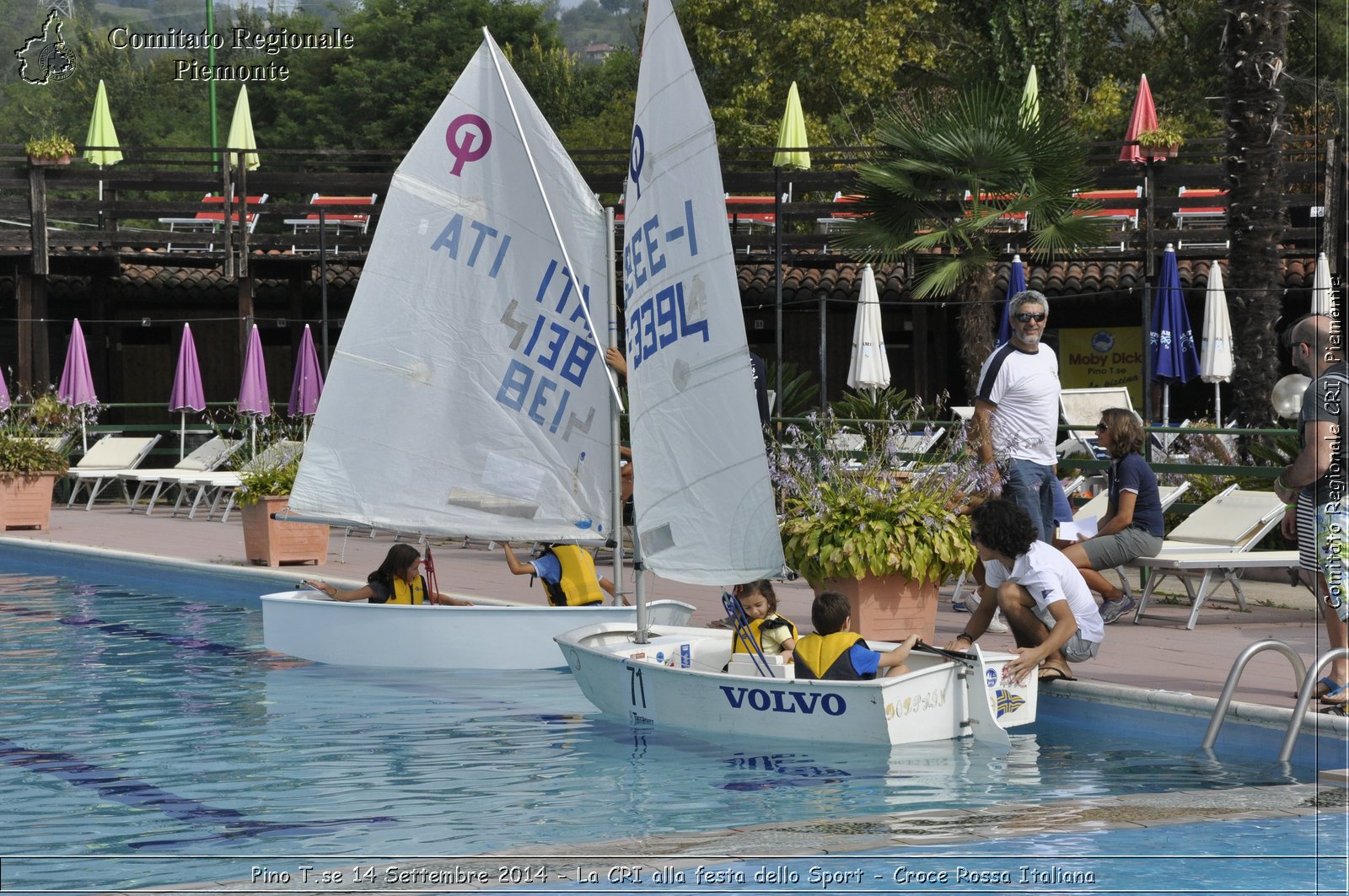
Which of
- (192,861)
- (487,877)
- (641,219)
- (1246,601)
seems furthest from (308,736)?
(1246,601)

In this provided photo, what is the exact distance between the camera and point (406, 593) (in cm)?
1005

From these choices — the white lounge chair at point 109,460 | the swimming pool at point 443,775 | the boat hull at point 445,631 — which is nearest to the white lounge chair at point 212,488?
the white lounge chair at point 109,460

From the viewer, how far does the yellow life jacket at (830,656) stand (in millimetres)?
7094

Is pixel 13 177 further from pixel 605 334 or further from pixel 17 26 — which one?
pixel 17 26

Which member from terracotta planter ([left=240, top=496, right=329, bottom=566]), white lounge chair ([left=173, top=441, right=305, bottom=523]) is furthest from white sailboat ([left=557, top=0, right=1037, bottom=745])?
white lounge chair ([left=173, top=441, right=305, bottom=523])

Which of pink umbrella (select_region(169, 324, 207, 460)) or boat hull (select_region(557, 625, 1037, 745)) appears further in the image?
pink umbrella (select_region(169, 324, 207, 460))

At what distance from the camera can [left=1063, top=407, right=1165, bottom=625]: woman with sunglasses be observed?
9.51m

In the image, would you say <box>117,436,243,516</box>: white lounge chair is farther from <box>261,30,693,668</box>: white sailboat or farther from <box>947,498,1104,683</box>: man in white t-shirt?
<box>947,498,1104,683</box>: man in white t-shirt

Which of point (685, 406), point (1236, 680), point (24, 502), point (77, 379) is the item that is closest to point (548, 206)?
point (685, 406)

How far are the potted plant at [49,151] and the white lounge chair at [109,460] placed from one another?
13.0 feet

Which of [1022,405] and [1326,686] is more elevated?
[1022,405]

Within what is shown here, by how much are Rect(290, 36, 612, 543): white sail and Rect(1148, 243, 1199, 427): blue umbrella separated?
8431 mm

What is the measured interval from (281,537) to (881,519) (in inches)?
270

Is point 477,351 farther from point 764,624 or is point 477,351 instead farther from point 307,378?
point 307,378
